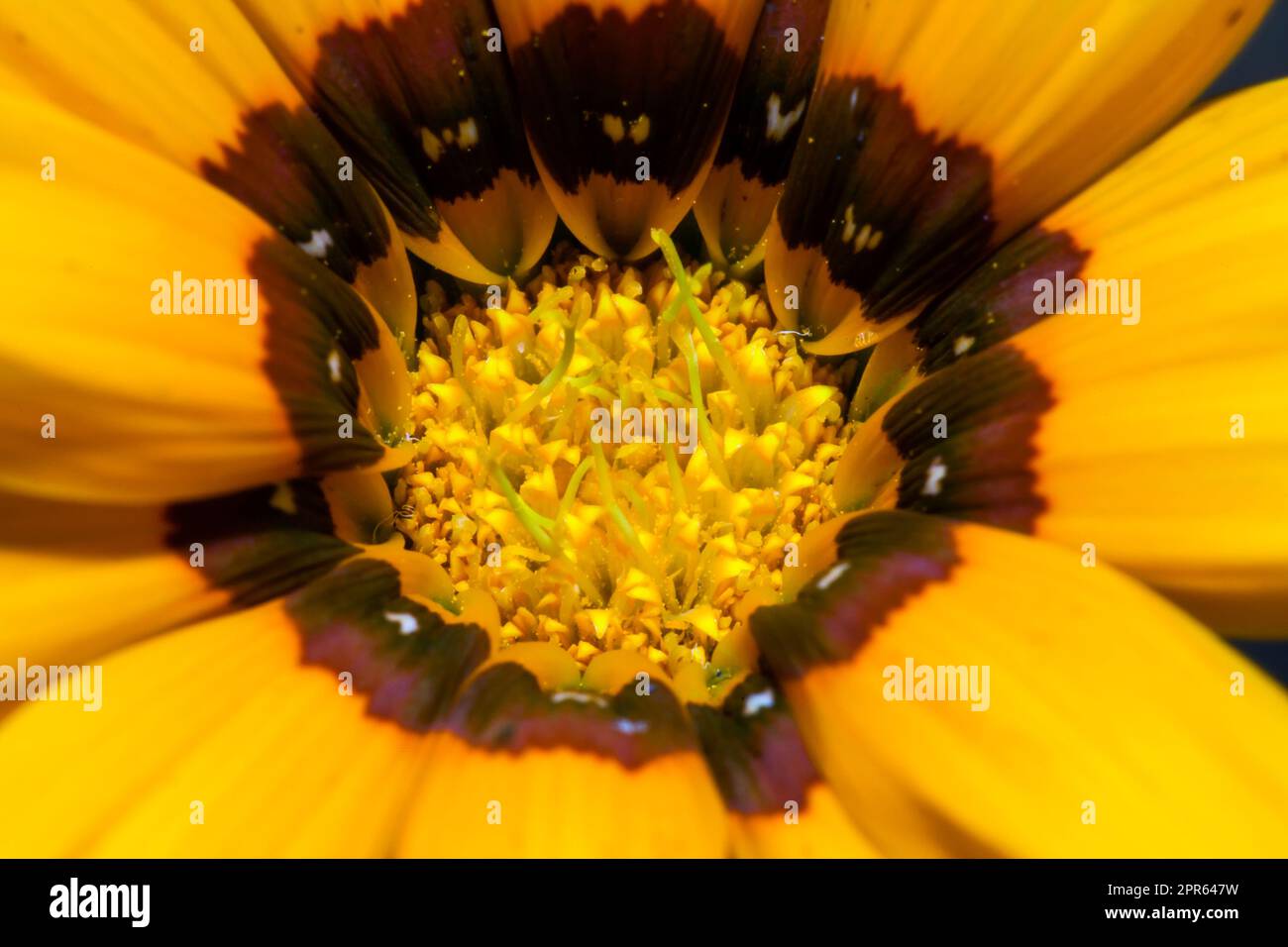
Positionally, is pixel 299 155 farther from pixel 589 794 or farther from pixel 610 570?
pixel 589 794

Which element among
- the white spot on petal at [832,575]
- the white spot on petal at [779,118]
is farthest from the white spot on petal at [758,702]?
the white spot on petal at [779,118]

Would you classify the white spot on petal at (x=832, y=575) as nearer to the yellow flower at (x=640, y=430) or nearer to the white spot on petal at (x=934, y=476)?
the yellow flower at (x=640, y=430)

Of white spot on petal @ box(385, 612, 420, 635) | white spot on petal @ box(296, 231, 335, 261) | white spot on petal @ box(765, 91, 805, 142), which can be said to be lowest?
white spot on petal @ box(385, 612, 420, 635)

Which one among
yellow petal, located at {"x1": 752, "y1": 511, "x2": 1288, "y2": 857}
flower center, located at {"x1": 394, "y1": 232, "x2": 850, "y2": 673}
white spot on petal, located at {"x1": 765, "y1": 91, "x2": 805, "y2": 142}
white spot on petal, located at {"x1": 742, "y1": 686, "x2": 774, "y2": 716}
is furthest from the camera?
white spot on petal, located at {"x1": 765, "y1": 91, "x2": 805, "y2": 142}

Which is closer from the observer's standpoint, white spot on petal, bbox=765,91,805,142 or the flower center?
the flower center

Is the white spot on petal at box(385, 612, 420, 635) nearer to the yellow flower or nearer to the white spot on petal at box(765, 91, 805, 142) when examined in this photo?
the yellow flower

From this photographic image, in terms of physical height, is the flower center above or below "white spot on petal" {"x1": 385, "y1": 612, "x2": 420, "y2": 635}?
above

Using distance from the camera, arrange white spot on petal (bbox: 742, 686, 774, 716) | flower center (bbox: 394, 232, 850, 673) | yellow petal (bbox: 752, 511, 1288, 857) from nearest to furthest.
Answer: yellow petal (bbox: 752, 511, 1288, 857)
white spot on petal (bbox: 742, 686, 774, 716)
flower center (bbox: 394, 232, 850, 673)

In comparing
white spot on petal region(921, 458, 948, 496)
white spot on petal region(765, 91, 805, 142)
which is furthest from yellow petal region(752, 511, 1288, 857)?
white spot on petal region(765, 91, 805, 142)
